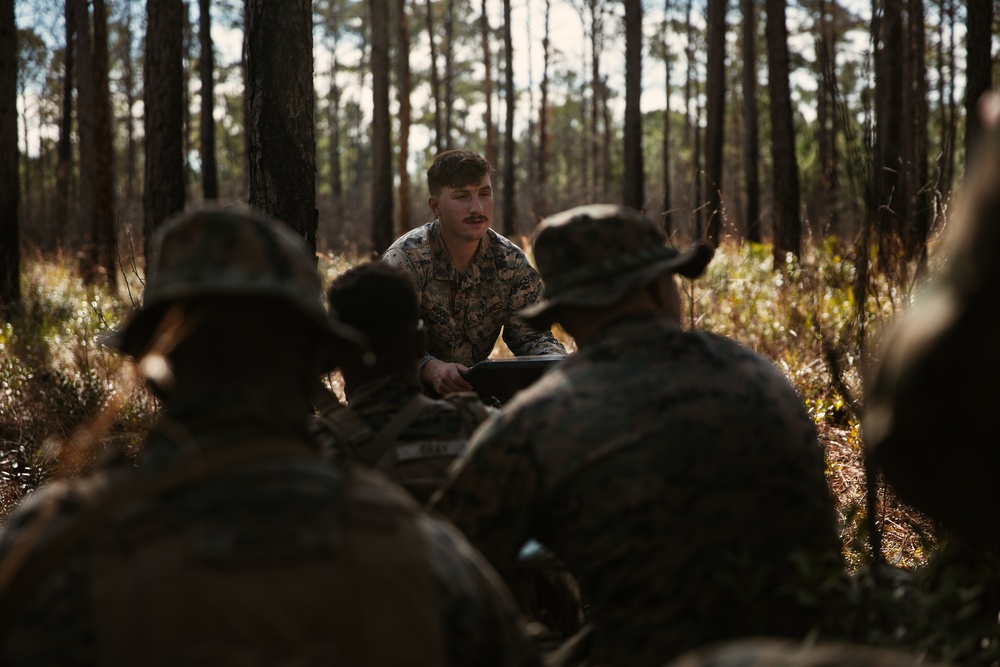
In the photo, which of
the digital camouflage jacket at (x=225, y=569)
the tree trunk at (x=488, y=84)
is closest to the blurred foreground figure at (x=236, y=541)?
the digital camouflage jacket at (x=225, y=569)

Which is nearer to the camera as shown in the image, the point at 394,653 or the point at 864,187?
the point at 394,653

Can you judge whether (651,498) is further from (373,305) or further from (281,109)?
(281,109)

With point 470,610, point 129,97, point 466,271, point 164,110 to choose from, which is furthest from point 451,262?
point 129,97

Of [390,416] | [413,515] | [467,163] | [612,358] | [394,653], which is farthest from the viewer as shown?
[467,163]

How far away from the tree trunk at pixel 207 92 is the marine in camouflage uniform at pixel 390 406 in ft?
45.7

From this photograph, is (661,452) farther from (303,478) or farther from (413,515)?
(303,478)

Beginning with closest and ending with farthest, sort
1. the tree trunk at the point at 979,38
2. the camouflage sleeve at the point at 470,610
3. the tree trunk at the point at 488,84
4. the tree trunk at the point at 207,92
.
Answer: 1. the camouflage sleeve at the point at 470,610
2. the tree trunk at the point at 979,38
3. the tree trunk at the point at 207,92
4. the tree trunk at the point at 488,84

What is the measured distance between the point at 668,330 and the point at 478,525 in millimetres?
606

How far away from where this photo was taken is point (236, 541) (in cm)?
128

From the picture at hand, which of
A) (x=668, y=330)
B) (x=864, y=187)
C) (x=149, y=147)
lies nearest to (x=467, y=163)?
(x=864, y=187)

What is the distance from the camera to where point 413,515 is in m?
1.45

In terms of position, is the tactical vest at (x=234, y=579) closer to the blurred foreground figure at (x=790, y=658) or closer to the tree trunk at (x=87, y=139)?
the blurred foreground figure at (x=790, y=658)

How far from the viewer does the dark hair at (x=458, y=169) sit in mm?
4906

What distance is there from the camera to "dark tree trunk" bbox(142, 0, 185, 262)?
809 cm
